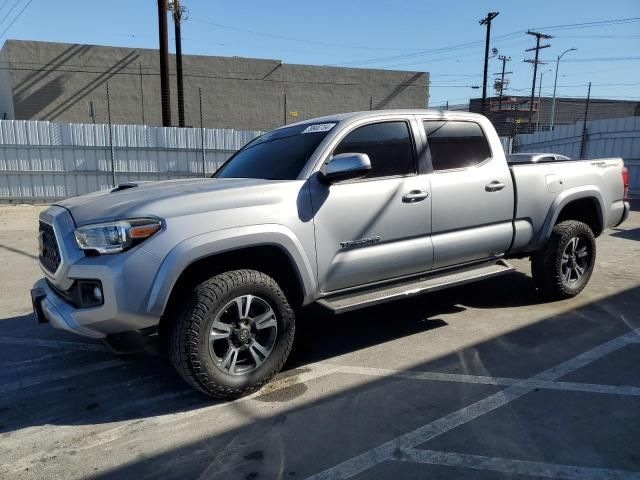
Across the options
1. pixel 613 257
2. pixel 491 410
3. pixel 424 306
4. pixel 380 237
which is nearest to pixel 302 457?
pixel 491 410

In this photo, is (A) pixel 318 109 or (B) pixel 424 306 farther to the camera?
(A) pixel 318 109

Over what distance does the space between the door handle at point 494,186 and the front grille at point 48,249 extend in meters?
3.57

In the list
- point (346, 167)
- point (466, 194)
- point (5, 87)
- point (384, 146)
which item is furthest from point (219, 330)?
point (5, 87)

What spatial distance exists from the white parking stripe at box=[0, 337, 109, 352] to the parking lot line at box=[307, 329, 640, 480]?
260 centimetres

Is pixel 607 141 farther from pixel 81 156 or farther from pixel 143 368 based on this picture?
pixel 143 368

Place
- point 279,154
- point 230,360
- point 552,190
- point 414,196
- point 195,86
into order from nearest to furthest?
point 230,360, point 414,196, point 279,154, point 552,190, point 195,86

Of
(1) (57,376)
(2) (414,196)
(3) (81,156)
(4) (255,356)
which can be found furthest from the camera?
(3) (81,156)

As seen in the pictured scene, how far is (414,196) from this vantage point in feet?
13.4

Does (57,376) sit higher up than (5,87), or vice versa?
(5,87)

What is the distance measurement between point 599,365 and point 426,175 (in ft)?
6.59

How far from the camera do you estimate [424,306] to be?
539cm

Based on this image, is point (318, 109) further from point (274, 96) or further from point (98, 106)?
point (98, 106)

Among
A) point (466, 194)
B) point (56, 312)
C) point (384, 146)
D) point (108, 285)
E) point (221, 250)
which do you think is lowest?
point (56, 312)

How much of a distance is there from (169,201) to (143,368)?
152cm
